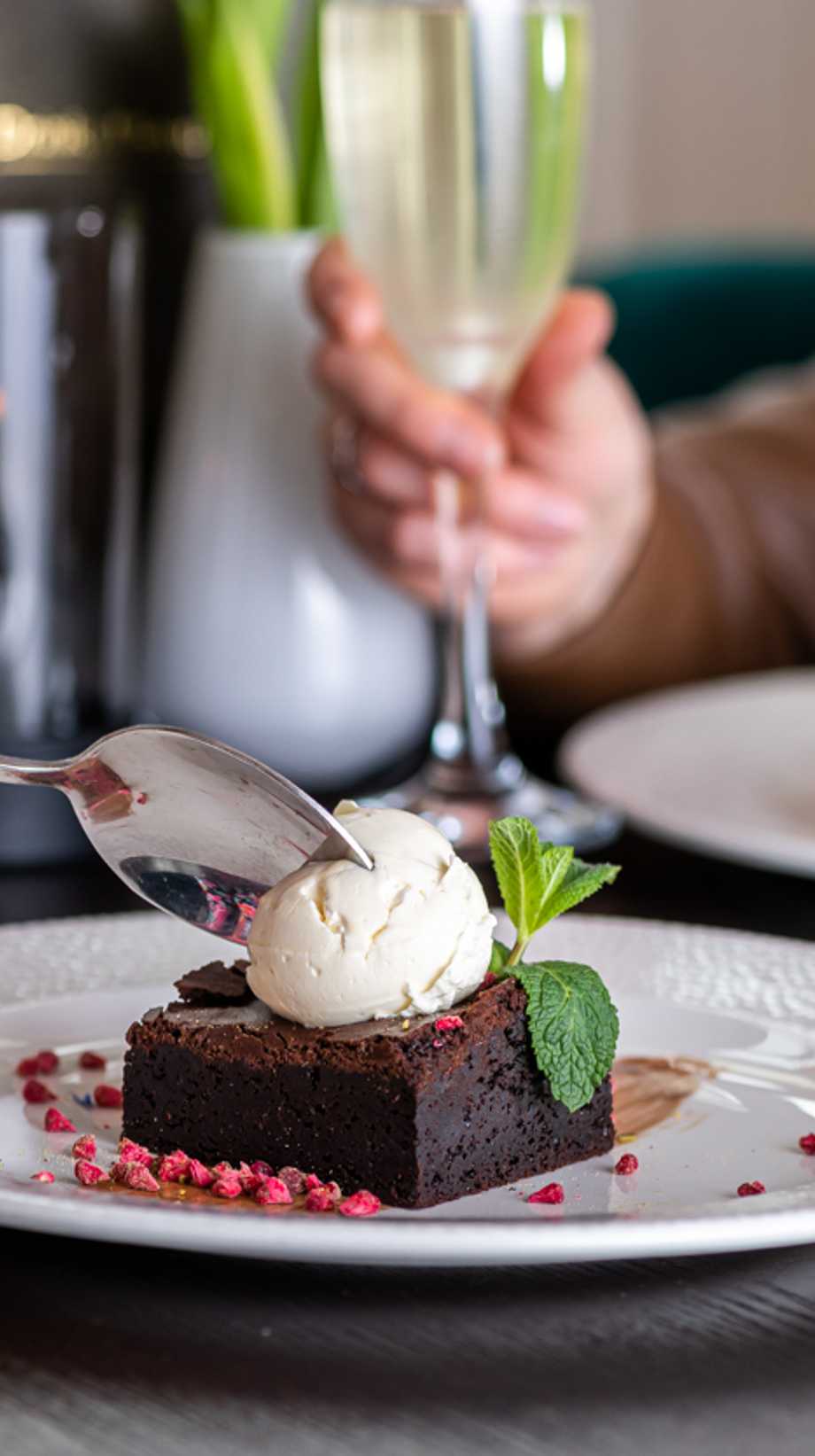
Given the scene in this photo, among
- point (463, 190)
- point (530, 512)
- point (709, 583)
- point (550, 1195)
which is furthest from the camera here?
point (709, 583)

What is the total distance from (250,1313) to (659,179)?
13.0ft

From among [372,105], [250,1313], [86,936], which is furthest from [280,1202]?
[372,105]

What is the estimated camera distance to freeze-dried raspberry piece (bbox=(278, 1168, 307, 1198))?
577 mm

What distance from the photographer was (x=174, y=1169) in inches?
22.7

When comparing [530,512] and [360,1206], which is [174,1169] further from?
[530,512]

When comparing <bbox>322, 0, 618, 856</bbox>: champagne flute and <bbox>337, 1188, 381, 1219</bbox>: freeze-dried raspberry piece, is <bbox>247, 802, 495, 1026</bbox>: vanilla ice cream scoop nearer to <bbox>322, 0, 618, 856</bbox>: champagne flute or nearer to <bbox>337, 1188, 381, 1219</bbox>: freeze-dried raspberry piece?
<bbox>337, 1188, 381, 1219</bbox>: freeze-dried raspberry piece

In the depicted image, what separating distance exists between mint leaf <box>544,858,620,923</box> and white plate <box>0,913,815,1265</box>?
0.24 feet

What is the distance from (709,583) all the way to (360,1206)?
Answer: 3.68ft

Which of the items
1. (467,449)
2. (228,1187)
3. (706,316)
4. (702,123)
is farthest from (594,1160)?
(702,123)

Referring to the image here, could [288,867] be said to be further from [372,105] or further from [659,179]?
[659,179]

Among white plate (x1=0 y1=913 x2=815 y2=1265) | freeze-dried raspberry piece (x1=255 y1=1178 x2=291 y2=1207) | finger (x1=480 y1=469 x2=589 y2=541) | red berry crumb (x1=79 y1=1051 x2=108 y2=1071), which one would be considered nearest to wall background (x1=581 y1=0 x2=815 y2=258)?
finger (x1=480 y1=469 x2=589 y2=541)

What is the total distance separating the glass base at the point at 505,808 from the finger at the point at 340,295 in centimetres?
→ 27

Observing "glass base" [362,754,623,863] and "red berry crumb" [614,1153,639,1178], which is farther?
"glass base" [362,754,623,863]

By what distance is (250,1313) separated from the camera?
0.49m
